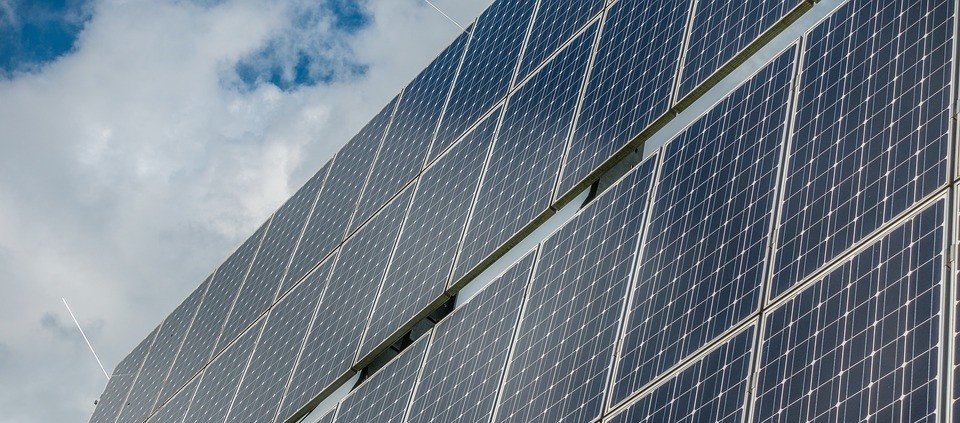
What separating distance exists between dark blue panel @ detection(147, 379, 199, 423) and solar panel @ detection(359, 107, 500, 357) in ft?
25.2

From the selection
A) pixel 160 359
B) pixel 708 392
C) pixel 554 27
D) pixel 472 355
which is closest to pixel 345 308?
pixel 472 355

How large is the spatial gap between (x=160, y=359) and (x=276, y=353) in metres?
9.52

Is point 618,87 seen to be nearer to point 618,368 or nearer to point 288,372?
point 618,368

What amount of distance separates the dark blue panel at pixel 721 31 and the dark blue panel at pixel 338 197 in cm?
1051

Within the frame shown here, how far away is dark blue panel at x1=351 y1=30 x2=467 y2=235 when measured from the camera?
2905 centimetres

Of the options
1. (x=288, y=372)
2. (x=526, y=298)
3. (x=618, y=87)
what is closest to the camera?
(x=526, y=298)

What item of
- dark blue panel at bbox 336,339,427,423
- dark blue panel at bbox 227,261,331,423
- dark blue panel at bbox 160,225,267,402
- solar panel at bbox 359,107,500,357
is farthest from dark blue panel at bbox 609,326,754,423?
dark blue panel at bbox 160,225,267,402

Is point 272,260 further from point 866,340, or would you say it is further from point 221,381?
point 866,340

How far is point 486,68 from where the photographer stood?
28.9 m

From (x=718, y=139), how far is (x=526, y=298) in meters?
3.74

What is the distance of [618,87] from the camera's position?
74.6 ft

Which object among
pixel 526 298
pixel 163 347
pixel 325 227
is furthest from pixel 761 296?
pixel 163 347

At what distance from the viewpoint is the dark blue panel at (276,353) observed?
2734cm

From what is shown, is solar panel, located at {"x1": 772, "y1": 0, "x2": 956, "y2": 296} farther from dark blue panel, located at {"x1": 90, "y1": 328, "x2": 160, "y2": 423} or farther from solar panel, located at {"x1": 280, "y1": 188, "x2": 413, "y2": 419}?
dark blue panel, located at {"x1": 90, "y1": 328, "x2": 160, "y2": 423}
